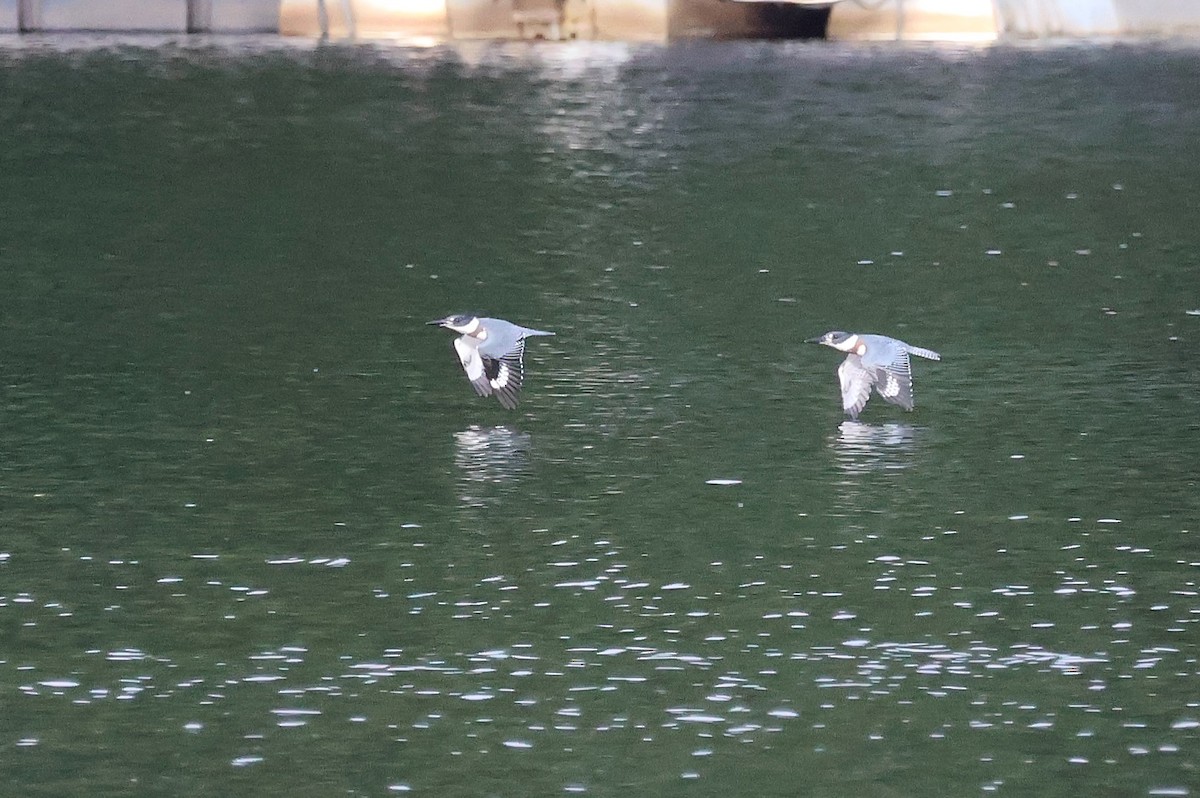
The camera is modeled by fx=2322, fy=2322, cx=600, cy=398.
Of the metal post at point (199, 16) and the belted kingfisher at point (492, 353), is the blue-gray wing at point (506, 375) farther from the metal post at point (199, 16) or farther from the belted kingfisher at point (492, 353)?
the metal post at point (199, 16)

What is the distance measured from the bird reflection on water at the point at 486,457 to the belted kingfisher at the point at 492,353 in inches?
10.3

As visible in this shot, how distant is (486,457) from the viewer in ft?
36.9

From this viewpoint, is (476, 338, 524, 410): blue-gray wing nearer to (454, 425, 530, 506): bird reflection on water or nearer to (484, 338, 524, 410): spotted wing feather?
(484, 338, 524, 410): spotted wing feather

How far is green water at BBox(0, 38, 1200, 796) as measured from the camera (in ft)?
24.9

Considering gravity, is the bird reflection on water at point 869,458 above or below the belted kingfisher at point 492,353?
below

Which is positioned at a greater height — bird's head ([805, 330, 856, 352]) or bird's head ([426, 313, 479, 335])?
bird's head ([426, 313, 479, 335])

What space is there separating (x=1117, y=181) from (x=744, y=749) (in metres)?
16.5

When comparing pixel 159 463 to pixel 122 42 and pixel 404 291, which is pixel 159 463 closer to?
pixel 404 291

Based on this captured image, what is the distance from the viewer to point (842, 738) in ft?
24.8

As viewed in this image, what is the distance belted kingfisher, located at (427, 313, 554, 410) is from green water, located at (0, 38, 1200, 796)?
227 millimetres

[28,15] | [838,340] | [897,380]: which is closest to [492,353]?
[838,340]

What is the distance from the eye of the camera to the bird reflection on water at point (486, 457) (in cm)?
1069

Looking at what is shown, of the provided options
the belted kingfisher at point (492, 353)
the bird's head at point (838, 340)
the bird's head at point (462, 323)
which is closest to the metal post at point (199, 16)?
the belted kingfisher at point (492, 353)

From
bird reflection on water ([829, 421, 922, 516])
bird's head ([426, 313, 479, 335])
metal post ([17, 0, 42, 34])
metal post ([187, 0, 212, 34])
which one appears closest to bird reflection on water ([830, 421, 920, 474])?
bird reflection on water ([829, 421, 922, 516])
